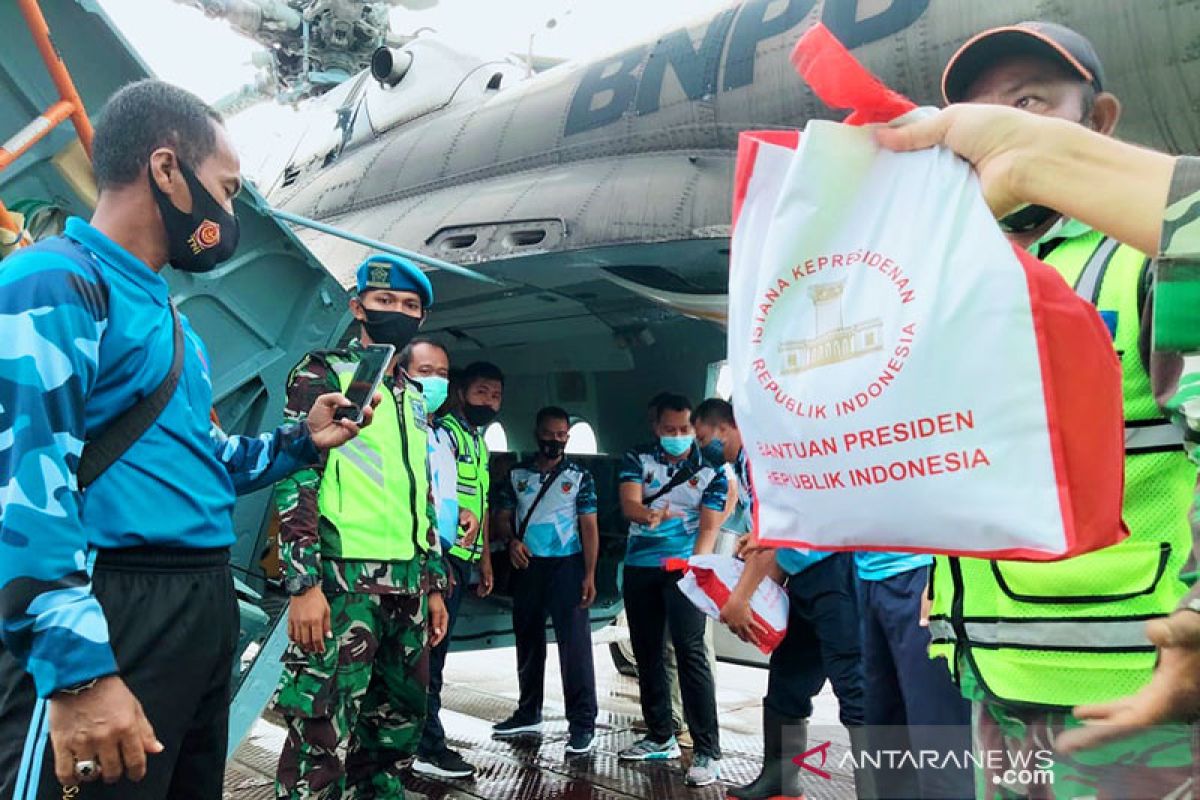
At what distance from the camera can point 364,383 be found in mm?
2186

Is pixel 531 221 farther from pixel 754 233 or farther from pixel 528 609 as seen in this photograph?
pixel 754 233

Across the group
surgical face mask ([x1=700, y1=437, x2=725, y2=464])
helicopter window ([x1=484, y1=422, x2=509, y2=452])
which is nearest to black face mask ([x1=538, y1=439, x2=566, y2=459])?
surgical face mask ([x1=700, y1=437, x2=725, y2=464])

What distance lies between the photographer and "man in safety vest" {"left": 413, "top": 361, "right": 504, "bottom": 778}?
4117mm

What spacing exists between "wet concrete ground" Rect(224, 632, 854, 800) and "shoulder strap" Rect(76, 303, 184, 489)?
78.5 inches

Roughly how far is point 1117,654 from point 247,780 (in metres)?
3.91

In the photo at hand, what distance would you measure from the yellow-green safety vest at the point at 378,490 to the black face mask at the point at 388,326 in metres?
0.21

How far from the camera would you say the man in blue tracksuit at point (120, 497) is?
4.23 feet

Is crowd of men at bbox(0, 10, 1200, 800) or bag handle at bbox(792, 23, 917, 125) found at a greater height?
bag handle at bbox(792, 23, 917, 125)

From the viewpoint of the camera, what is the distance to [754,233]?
122cm

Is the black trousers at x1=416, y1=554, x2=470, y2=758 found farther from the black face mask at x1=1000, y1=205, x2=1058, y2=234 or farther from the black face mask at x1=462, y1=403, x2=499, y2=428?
A: the black face mask at x1=1000, y1=205, x2=1058, y2=234

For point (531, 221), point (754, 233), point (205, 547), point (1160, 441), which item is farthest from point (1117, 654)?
point (531, 221)

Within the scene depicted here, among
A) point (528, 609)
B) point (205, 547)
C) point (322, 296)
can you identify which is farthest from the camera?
point (528, 609)

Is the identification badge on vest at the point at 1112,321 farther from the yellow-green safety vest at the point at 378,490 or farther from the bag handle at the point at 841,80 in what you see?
the yellow-green safety vest at the point at 378,490

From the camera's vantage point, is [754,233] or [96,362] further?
[96,362]
